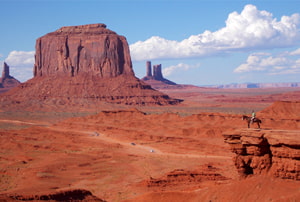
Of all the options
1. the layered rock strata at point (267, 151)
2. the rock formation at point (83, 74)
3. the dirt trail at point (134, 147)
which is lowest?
the dirt trail at point (134, 147)

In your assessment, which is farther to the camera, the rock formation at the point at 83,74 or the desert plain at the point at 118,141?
the rock formation at the point at 83,74

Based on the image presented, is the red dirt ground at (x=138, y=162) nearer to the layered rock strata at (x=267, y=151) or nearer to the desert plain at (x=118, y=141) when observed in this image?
the desert plain at (x=118, y=141)

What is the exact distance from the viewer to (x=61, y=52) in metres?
117

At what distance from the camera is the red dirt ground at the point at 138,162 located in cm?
1770

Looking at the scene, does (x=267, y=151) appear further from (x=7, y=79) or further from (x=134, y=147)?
(x=7, y=79)

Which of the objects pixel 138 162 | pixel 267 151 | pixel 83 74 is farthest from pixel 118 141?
pixel 83 74

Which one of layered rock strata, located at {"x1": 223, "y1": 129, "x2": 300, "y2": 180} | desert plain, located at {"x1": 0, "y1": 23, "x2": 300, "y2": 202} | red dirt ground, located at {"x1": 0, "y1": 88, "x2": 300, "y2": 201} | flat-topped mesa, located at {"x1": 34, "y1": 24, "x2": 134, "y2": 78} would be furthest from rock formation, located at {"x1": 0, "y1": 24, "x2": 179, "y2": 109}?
layered rock strata, located at {"x1": 223, "y1": 129, "x2": 300, "y2": 180}

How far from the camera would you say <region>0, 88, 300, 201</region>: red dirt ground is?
17.7 m

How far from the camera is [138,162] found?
34.7m

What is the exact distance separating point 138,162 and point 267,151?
2009 centimetres

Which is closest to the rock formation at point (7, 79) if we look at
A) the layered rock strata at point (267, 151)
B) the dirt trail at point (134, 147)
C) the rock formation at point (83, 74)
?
the rock formation at point (83, 74)

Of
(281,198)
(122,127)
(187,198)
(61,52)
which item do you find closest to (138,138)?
(122,127)

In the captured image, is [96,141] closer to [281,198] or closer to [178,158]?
[178,158]

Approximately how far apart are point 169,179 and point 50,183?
7581mm
